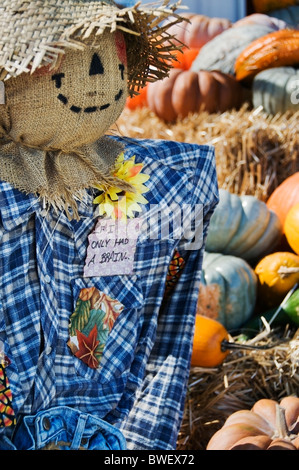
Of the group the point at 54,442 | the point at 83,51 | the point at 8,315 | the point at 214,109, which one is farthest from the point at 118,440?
the point at 214,109

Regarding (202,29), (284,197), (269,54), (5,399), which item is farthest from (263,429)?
(202,29)

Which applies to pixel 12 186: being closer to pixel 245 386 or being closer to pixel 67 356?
pixel 67 356

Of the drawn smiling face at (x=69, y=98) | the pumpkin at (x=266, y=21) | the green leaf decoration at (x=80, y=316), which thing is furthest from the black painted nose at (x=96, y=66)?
the pumpkin at (x=266, y=21)

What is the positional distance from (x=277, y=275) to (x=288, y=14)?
11.4ft

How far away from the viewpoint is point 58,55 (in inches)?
57.8

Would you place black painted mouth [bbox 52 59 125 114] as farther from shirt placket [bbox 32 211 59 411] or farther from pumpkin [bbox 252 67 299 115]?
pumpkin [bbox 252 67 299 115]

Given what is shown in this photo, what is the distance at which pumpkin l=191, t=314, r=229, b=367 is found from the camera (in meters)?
2.42

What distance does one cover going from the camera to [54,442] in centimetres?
170

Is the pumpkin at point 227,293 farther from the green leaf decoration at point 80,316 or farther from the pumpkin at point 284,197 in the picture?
the green leaf decoration at point 80,316

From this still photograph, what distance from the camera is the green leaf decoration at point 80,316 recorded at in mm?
1755

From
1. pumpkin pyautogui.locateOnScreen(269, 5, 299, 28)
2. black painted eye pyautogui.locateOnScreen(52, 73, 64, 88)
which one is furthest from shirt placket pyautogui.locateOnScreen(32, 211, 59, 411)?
pumpkin pyautogui.locateOnScreen(269, 5, 299, 28)

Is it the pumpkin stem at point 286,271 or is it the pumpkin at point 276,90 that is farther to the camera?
the pumpkin at point 276,90

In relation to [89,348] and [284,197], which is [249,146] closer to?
[284,197]

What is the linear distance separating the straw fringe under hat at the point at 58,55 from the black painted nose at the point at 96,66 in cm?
3
